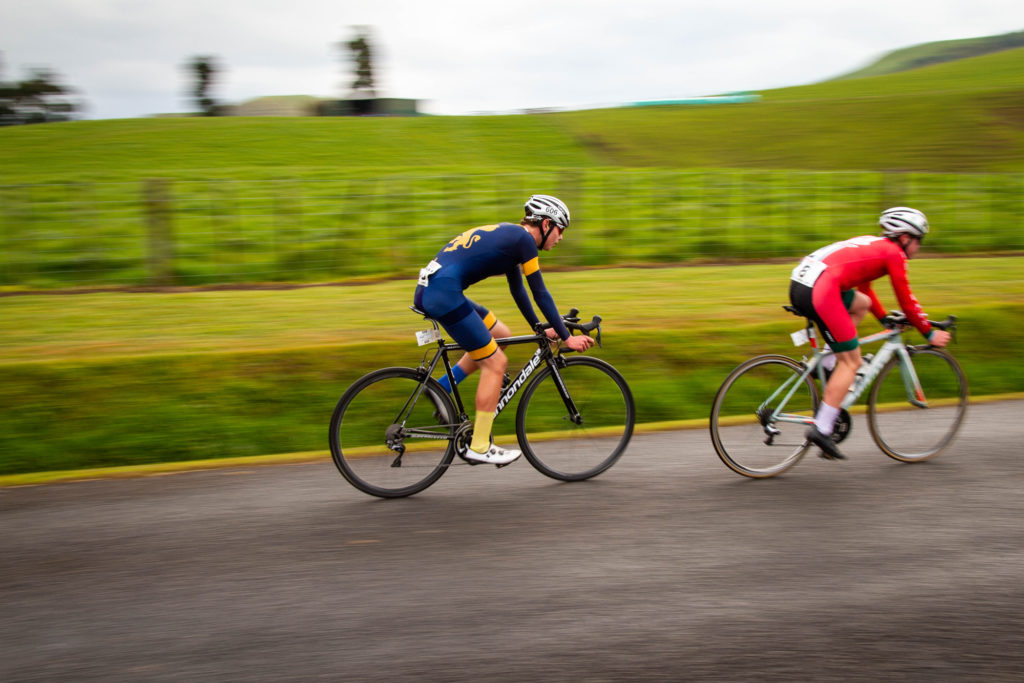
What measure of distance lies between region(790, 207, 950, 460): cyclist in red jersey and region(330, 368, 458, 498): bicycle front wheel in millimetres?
2488

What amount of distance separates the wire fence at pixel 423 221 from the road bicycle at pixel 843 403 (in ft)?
27.9

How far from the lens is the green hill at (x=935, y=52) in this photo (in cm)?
8769

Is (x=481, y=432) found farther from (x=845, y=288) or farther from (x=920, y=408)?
(x=920, y=408)

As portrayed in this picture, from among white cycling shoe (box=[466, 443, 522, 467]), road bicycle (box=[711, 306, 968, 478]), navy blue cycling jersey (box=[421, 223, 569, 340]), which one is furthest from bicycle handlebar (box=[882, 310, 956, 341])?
white cycling shoe (box=[466, 443, 522, 467])

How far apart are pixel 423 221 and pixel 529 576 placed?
12.4 m

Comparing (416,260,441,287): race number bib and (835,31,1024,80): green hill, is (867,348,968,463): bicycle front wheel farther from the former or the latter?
(835,31,1024,80): green hill

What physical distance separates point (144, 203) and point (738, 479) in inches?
403

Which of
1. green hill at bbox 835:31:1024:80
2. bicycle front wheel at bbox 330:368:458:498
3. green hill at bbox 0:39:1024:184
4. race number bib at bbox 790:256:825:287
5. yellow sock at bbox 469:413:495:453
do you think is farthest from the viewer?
green hill at bbox 835:31:1024:80

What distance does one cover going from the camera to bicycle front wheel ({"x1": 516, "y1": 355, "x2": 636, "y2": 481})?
559cm

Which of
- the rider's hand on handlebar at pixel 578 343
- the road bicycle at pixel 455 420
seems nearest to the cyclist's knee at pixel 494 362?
the road bicycle at pixel 455 420

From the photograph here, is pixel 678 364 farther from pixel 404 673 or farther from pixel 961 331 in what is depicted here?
pixel 404 673

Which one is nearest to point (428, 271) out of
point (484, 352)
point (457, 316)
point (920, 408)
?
point (457, 316)

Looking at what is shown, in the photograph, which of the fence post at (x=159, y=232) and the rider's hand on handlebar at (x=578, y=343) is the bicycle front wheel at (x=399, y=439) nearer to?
the rider's hand on handlebar at (x=578, y=343)

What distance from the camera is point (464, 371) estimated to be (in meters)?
5.57
